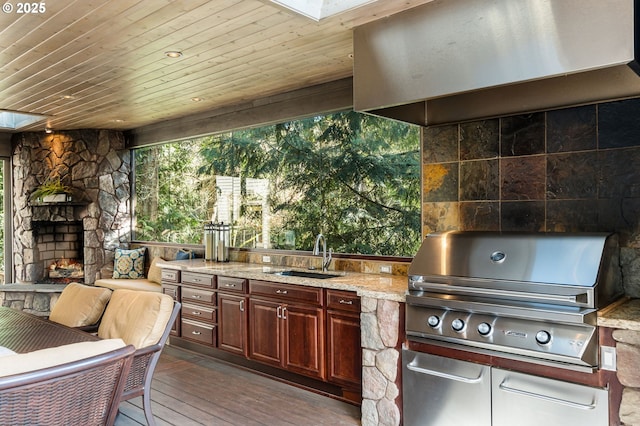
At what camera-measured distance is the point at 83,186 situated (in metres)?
6.74

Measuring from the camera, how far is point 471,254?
2.76m

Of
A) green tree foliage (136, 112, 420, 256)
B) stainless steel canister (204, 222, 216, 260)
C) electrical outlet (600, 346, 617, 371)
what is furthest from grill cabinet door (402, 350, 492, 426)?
stainless steel canister (204, 222, 216, 260)

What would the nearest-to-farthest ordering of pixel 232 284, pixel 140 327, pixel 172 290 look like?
pixel 140 327
pixel 232 284
pixel 172 290

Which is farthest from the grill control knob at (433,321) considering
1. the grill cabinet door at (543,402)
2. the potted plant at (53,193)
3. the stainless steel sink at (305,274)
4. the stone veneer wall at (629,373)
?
the potted plant at (53,193)

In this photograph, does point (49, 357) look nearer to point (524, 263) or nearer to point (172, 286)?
point (524, 263)

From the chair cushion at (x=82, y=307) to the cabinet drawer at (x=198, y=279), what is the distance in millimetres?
1349

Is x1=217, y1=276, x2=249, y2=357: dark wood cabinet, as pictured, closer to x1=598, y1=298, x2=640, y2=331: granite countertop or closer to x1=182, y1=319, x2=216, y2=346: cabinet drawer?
x1=182, y1=319, x2=216, y2=346: cabinet drawer

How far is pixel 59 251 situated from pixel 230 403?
484 cm

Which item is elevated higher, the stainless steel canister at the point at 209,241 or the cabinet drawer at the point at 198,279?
the stainless steel canister at the point at 209,241

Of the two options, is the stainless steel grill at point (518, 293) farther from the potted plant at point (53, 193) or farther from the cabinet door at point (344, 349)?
the potted plant at point (53, 193)

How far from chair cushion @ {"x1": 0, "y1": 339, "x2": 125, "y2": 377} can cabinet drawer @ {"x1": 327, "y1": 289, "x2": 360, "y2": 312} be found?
190 cm

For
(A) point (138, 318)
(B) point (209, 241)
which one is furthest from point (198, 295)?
(A) point (138, 318)

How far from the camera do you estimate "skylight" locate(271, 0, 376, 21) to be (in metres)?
2.67

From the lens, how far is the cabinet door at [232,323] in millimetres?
4258
